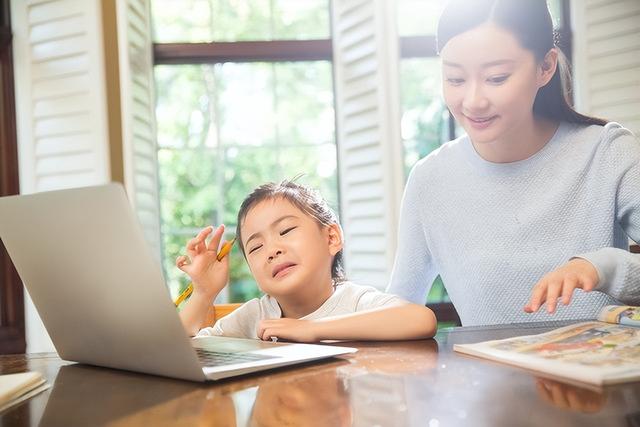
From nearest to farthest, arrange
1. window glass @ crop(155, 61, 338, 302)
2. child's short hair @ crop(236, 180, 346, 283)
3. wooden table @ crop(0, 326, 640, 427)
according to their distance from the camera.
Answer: wooden table @ crop(0, 326, 640, 427) < child's short hair @ crop(236, 180, 346, 283) < window glass @ crop(155, 61, 338, 302)

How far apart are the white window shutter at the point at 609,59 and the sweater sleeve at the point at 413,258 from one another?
155 centimetres

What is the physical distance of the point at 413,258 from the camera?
1712 mm

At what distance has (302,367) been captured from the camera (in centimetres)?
90

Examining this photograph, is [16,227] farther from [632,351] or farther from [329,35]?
[329,35]

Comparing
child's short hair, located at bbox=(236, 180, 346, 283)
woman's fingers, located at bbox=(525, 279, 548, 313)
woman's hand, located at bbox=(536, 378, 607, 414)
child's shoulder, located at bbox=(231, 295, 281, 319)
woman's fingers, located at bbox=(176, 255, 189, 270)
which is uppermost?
child's short hair, located at bbox=(236, 180, 346, 283)

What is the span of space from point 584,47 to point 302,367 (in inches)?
99.9

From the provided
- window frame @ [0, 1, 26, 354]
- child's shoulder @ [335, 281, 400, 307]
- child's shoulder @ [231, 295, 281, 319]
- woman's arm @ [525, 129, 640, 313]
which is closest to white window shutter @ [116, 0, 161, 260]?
window frame @ [0, 1, 26, 354]

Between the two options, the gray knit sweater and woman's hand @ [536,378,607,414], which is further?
the gray knit sweater

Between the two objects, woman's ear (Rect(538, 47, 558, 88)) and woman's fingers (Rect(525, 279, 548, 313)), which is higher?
woman's ear (Rect(538, 47, 558, 88))

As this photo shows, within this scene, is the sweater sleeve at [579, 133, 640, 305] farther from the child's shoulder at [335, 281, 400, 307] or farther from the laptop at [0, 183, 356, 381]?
the laptop at [0, 183, 356, 381]

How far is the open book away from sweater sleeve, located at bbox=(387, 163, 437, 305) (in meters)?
0.61

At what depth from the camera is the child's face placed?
4.58 feet

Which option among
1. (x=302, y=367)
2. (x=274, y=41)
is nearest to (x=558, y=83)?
(x=302, y=367)

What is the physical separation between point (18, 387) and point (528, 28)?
1227 millimetres
